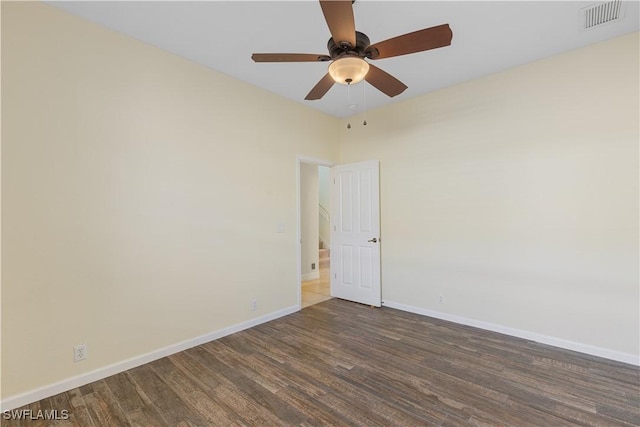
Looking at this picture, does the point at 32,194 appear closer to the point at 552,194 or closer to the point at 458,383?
the point at 458,383

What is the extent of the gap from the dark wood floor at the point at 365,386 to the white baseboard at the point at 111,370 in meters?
0.07

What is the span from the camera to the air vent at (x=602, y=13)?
7.19 feet

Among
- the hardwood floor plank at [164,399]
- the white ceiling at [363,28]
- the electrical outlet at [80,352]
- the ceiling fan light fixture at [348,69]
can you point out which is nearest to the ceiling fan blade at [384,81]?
the ceiling fan light fixture at [348,69]

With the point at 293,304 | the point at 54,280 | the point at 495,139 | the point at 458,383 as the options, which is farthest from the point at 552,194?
the point at 54,280

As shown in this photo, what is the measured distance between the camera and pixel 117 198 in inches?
98.3

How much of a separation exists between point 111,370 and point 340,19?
127 inches

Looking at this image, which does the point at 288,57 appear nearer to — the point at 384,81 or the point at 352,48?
the point at 352,48

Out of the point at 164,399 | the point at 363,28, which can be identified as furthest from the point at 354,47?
the point at 164,399

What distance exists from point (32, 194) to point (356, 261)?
3669mm

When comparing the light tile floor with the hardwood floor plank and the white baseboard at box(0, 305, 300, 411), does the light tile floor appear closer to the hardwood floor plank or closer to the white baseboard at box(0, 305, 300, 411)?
the white baseboard at box(0, 305, 300, 411)

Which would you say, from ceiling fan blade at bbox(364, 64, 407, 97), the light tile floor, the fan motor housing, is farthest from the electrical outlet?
ceiling fan blade at bbox(364, 64, 407, 97)

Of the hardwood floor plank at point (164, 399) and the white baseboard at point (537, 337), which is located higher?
the white baseboard at point (537, 337)

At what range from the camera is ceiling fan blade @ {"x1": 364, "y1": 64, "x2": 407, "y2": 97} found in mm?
2142

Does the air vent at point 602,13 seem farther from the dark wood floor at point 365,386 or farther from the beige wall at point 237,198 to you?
the dark wood floor at point 365,386
